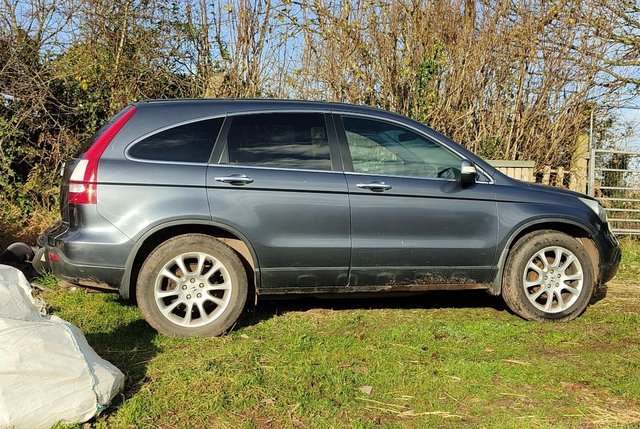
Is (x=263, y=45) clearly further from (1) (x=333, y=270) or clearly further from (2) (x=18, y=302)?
(2) (x=18, y=302)

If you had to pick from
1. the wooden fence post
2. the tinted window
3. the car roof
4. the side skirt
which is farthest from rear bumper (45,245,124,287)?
the wooden fence post

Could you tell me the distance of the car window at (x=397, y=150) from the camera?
16.9 feet

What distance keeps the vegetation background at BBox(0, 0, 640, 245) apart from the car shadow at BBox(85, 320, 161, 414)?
4210 millimetres

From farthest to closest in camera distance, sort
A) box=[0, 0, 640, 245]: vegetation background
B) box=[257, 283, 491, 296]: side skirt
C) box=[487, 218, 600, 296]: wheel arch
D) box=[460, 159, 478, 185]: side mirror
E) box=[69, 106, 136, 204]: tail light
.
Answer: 1. box=[0, 0, 640, 245]: vegetation background
2. box=[487, 218, 600, 296]: wheel arch
3. box=[460, 159, 478, 185]: side mirror
4. box=[257, 283, 491, 296]: side skirt
5. box=[69, 106, 136, 204]: tail light

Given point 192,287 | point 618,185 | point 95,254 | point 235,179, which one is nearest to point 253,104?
point 235,179

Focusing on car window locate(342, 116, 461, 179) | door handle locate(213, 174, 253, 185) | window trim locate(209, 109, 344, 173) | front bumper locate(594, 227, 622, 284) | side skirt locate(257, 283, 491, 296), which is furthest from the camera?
front bumper locate(594, 227, 622, 284)

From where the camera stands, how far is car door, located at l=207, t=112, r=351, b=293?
15.5 ft

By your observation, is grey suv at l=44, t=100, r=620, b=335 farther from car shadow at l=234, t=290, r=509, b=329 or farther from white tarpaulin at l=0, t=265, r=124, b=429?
white tarpaulin at l=0, t=265, r=124, b=429

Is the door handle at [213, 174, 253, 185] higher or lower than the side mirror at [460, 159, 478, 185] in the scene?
lower

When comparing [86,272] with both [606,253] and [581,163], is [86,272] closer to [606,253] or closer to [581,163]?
[606,253]

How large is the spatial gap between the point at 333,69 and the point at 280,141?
4488 mm

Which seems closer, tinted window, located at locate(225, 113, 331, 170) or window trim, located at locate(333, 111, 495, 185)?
tinted window, located at locate(225, 113, 331, 170)

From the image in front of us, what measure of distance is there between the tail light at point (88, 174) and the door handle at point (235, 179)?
2.85ft

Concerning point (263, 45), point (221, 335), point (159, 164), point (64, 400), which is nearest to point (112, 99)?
point (263, 45)
